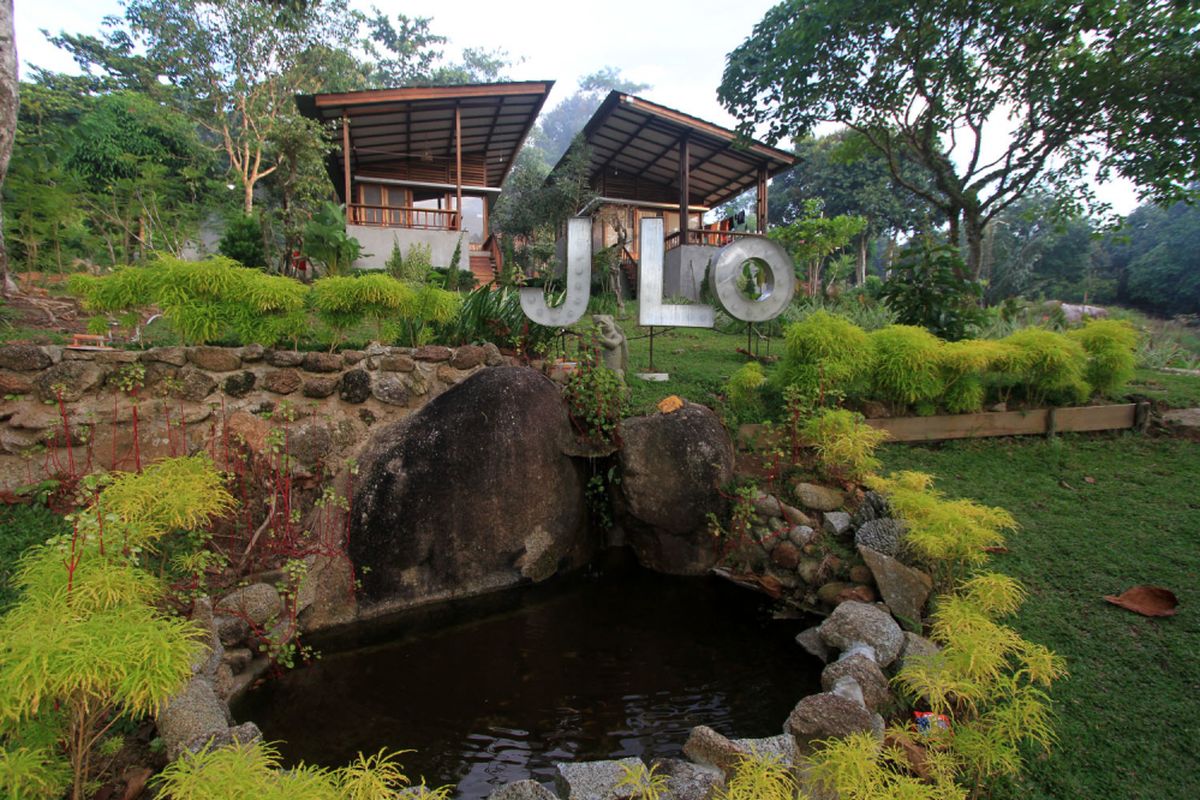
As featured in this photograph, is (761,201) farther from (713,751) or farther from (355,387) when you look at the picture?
(713,751)

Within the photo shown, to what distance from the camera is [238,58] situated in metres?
15.6

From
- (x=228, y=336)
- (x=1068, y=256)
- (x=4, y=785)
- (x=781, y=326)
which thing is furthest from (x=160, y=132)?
(x=1068, y=256)

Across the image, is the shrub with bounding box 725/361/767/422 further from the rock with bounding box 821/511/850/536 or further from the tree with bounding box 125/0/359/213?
the tree with bounding box 125/0/359/213

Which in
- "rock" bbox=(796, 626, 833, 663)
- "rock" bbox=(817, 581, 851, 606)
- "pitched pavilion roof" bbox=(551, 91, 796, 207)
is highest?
"pitched pavilion roof" bbox=(551, 91, 796, 207)

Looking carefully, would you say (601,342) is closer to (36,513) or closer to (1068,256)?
(36,513)

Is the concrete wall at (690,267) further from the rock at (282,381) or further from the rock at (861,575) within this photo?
the rock at (861,575)

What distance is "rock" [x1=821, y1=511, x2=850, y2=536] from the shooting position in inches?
179

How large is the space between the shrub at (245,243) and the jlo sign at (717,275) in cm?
618

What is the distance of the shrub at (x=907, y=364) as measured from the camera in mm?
5492

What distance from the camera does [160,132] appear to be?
52.0 feet

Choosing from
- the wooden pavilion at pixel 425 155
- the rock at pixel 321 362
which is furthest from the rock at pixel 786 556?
the wooden pavilion at pixel 425 155

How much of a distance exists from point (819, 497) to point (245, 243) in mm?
8998

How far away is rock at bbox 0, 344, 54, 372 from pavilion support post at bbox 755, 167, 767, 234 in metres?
15.6

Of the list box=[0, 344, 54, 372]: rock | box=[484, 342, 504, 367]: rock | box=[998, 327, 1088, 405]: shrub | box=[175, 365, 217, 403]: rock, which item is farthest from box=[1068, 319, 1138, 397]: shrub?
box=[0, 344, 54, 372]: rock
